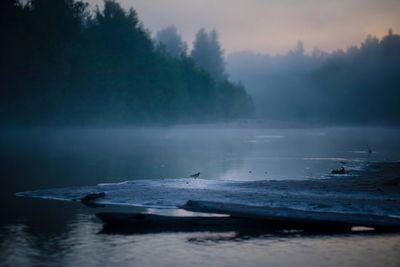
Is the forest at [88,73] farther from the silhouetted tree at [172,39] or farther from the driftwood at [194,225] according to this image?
the driftwood at [194,225]

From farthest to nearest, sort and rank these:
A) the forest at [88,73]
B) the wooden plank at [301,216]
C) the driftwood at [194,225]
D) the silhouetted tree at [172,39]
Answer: the silhouetted tree at [172,39] → the forest at [88,73] → the driftwood at [194,225] → the wooden plank at [301,216]

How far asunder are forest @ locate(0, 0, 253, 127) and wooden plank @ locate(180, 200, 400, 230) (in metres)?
63.5

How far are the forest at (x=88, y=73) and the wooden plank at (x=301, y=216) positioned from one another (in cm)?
6350

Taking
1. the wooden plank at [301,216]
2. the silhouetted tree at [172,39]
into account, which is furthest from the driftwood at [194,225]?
the silhouetted tree at [172,39]

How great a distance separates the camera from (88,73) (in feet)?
285

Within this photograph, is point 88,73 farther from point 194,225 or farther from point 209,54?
point 209,54

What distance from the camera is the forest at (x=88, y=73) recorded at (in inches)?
2918

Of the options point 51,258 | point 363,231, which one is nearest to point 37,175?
point 51,258

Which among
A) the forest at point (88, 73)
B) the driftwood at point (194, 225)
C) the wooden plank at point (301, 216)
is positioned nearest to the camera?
the wooden plank at point (301, 216)

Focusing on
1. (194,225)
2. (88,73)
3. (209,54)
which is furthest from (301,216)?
(209,54)

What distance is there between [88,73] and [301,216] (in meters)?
75.6

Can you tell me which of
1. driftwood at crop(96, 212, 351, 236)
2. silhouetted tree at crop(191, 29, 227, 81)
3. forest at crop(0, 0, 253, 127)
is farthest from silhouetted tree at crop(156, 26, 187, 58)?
driftwood at crop(96, 212, 351, 236)

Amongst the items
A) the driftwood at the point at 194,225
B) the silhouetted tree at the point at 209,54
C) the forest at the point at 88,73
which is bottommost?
the driftwood at the point at 194,225

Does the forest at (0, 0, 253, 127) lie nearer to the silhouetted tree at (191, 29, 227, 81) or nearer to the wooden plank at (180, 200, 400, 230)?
the silhouetted tree at (191, 29, 227, 81)
